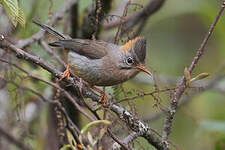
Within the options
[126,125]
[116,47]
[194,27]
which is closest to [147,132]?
[126,125]

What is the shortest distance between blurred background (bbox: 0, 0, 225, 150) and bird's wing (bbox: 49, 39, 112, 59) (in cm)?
38

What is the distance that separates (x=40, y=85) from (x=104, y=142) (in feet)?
5.01

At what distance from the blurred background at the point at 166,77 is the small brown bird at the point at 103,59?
0.15 metres

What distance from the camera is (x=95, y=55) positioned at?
14.8 ft

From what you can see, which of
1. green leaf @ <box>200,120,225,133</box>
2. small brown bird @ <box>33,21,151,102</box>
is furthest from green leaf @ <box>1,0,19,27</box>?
green leaf @ <box>200,120,225,133</box>

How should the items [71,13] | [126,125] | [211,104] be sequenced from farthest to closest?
[211,104] → [71,13] → [126,125]

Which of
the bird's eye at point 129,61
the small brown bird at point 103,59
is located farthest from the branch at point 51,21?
the bird's eye at point 129,61

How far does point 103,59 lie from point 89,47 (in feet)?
0.65

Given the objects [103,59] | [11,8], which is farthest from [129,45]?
[11,8]

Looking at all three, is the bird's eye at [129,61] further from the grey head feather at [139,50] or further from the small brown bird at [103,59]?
the grey head feather at [139,50]

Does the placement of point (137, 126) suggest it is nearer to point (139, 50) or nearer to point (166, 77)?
point (139, 50)

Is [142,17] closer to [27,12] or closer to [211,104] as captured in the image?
[27,12]

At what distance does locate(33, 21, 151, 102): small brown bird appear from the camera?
420cm

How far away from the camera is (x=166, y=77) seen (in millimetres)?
6023
